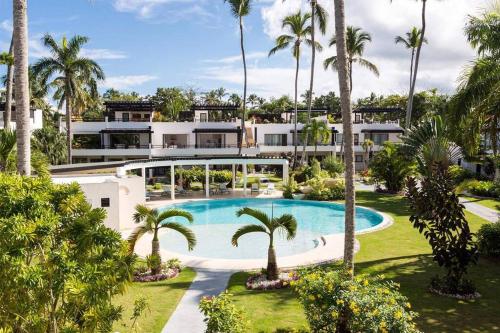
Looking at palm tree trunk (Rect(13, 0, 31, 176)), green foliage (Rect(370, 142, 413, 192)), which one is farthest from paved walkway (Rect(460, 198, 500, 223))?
palm tree trunk (Rect(13, 0, 31, 176))

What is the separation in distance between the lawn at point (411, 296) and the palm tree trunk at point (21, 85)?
6914 mm

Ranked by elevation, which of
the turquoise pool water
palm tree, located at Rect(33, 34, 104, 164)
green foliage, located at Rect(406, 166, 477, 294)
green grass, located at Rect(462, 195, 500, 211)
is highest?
palm tree, located at Rect(33, 34, 104, 164)

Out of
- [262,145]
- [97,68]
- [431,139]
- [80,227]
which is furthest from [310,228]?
[262,145]

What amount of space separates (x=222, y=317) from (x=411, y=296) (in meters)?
6.62

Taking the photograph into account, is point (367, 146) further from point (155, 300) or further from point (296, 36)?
point (155, 300)

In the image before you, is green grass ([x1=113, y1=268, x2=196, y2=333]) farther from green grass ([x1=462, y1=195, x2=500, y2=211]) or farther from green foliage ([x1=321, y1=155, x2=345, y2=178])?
green foliage ([x1=321, y1=155, x2=345, y2=178])

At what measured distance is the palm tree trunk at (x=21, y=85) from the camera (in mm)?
9984

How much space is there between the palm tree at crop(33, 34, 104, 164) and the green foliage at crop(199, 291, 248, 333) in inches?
1194

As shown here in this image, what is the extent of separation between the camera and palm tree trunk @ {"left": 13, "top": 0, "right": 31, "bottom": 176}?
9.98 m

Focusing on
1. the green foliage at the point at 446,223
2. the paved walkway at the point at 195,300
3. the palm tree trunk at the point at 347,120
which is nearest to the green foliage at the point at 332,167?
the paved walkway at the point at 195,300

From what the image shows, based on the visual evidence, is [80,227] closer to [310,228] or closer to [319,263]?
[319,263]

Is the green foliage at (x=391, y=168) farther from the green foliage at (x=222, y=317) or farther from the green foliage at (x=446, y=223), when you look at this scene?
the green foliage at (x=222, y=317)

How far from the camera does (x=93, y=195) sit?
64.6 feet

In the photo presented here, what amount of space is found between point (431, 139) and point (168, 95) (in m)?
73.8
